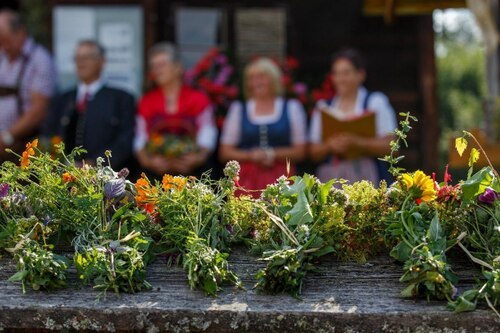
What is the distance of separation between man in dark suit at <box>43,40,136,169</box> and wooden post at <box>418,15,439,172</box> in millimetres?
2887

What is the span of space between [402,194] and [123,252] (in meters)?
0.80

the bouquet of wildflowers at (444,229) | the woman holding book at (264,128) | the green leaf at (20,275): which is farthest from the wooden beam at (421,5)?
the green leaf at (20,275)

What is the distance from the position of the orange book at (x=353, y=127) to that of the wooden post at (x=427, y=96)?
210 centimetres

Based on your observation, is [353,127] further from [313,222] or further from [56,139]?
[313,222]

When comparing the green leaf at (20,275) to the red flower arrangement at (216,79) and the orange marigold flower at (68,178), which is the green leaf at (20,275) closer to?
the orange marigold flower at (68,178)

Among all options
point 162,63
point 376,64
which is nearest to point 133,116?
point 162,63

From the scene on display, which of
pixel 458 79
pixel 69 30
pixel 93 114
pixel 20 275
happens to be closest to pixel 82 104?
pixel 93 114

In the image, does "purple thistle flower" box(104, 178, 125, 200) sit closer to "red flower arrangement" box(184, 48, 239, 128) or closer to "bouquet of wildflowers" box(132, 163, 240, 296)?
"bouquet of wildflowers" box(132, 163, 240, 296)

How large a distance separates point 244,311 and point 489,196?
76 cm

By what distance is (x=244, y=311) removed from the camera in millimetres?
2324

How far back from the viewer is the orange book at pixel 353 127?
6.62 m

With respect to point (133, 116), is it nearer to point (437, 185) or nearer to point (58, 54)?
point (58, 54)

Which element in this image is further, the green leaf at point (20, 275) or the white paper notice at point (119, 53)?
the white paper notice at point (119, 53)

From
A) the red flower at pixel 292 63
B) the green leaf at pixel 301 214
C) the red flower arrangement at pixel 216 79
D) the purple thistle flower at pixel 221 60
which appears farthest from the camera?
the purple thistle flower at pixel 221 60
